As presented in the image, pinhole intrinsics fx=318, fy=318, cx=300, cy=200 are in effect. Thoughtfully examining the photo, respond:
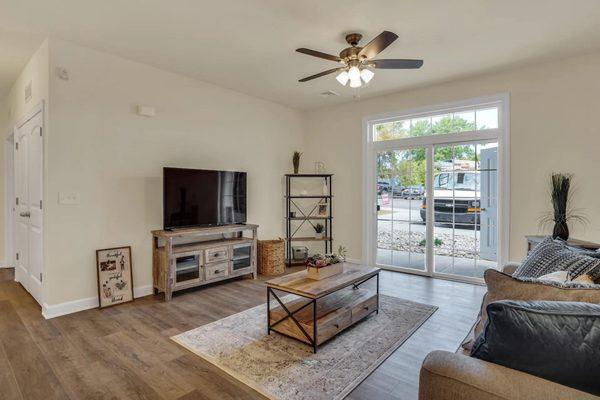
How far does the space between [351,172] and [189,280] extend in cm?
313

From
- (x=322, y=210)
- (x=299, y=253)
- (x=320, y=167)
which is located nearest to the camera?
(x=299, y=253)

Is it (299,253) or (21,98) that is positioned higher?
(21,98)

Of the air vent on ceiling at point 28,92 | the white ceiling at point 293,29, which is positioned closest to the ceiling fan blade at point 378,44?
the white ceiling at point 293,29

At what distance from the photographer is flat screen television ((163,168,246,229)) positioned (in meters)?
3.86

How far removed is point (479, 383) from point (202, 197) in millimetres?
3702

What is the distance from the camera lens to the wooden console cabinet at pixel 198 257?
372 centimetres

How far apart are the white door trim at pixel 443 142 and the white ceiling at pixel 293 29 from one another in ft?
1.66

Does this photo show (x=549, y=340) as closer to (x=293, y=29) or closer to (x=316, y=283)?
(x=316, y=283)

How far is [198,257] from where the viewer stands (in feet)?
13.1

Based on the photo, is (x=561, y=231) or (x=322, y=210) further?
(x=322, y=210)

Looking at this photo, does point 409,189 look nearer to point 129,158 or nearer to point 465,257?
point 465,257

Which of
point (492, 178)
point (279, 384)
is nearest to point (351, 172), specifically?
point (492, 178)

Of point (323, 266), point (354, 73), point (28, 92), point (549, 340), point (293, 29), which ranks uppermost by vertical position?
point (293, 29)

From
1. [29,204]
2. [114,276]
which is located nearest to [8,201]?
[29,204]
